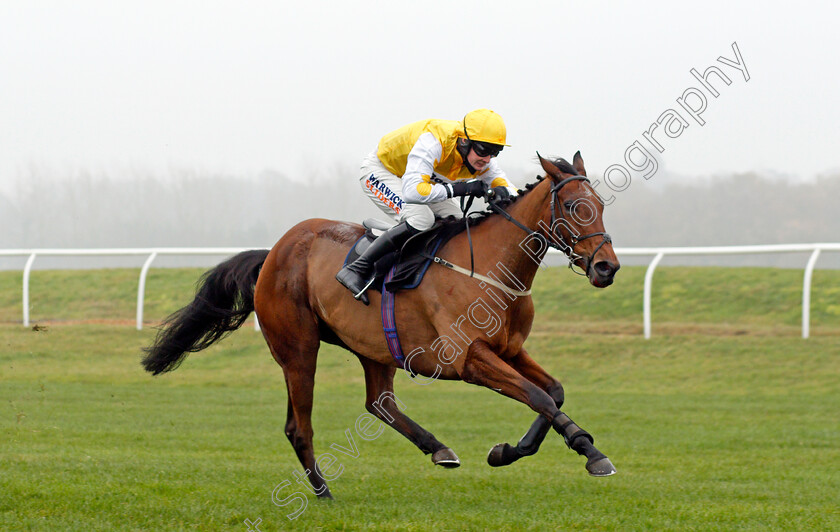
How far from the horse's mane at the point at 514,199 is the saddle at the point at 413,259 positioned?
0.09 feet

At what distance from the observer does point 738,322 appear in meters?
15.4

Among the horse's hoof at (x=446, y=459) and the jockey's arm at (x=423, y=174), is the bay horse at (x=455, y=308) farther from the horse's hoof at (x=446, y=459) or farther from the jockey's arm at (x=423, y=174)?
the jockey's arm at (x=423, y=174)

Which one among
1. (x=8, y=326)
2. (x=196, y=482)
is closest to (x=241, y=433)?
(x=196, y=482)

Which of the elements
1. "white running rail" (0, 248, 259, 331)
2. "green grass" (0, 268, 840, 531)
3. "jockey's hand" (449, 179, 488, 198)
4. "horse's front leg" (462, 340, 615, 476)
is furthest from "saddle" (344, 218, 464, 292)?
"white running rail" (0, 248, 259, 331)

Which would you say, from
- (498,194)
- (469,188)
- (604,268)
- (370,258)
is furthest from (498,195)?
(604,268)

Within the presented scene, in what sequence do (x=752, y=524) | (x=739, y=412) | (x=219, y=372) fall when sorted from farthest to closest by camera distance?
(x=219, y=372), (x=739, y=412), (x=752, y=524)

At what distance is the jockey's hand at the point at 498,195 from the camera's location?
550cm

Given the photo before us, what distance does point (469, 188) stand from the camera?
17.9 feet

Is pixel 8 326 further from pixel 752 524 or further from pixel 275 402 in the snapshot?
pixel 752 524

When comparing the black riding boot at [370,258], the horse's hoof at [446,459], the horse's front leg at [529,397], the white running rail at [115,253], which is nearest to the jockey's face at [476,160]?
the black riding boot at [370,258]

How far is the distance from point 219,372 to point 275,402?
3.20 metres

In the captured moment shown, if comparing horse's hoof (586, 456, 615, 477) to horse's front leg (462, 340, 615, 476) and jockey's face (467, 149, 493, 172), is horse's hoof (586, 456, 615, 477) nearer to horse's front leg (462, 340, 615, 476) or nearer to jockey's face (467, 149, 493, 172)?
horse's front leg (462, 340, 615, 476)

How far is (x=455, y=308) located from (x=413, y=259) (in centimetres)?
48

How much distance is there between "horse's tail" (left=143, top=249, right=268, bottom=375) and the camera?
707cm
